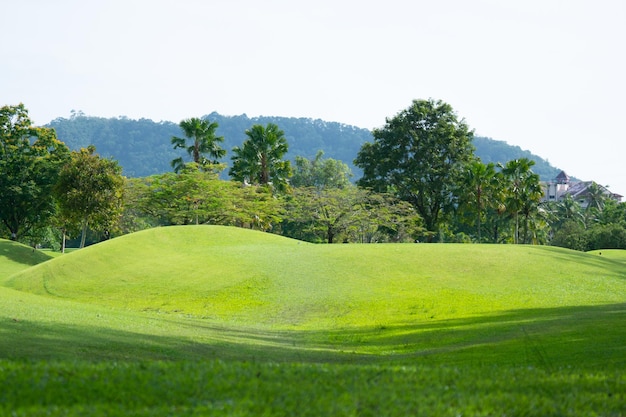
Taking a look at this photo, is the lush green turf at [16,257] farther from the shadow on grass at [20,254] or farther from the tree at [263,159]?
the tree at [263,159]

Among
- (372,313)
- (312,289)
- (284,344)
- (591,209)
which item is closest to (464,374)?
(284,344)

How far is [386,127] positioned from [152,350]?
191 ft

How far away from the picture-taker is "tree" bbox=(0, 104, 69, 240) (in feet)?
195

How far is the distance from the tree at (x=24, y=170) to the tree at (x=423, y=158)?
31.2 metres

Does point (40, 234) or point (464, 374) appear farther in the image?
point (40, 234)

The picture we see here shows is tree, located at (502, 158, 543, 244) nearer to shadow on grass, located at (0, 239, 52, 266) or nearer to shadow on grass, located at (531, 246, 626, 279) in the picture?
shadow on grass, located at (531, 246, 626, 279)

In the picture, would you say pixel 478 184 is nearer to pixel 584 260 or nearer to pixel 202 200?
pixel 202 200

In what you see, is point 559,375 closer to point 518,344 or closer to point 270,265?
point 518,344

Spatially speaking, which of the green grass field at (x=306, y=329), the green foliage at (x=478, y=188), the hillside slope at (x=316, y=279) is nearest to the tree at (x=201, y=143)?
the green grass field at (x=306, y=329)

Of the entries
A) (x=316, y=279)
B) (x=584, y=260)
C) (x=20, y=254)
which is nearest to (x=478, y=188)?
(x=584, y=260)

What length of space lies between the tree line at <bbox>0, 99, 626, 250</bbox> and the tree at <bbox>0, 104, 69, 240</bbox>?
3.7 inches

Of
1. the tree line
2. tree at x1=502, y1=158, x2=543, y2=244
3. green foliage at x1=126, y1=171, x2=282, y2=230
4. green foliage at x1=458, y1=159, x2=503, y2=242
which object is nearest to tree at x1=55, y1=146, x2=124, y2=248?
the tree line

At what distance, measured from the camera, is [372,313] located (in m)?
26.7

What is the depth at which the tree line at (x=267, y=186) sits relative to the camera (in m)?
58.6
